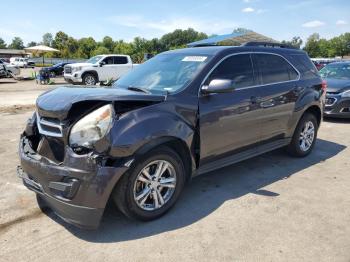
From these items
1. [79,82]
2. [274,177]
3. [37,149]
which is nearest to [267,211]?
[274,177]

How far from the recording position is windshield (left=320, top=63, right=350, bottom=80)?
33.3ft

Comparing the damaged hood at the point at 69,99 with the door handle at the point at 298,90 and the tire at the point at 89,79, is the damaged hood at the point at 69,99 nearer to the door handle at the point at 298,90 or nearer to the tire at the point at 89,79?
the door handle at the point at 298,90

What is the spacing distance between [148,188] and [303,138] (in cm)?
344

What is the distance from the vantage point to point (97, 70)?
67.3 ft

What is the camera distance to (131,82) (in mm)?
4555

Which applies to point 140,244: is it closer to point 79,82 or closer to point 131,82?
point 131,82

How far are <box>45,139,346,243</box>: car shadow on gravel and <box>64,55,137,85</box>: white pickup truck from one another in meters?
15.5

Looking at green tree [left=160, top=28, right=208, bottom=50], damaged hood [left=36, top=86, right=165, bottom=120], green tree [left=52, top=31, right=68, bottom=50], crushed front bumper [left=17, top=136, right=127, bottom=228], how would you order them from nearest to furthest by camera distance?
crushed front bumper [left=17, top=136, right=127, bottom=228] < damaged hood [left=36, top=86, right=165, bottom=120] < green tree [left=52, top=31, right=68, bottom=50] < green tree [left=160, top=28, right=208, bottom=50]

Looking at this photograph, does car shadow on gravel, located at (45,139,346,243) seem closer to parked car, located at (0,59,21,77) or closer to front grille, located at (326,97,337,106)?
front grille, located at (326,97,337,106)

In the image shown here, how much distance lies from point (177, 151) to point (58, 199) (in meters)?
1.31

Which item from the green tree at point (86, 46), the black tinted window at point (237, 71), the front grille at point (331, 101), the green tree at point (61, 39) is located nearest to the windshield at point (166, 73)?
the black tinted window at point (237, 71)

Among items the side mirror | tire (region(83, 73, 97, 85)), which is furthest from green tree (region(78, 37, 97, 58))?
the side mirror

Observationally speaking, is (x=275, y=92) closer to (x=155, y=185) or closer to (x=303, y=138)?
(x=303, y=138)

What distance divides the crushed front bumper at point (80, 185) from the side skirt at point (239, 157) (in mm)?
1254
